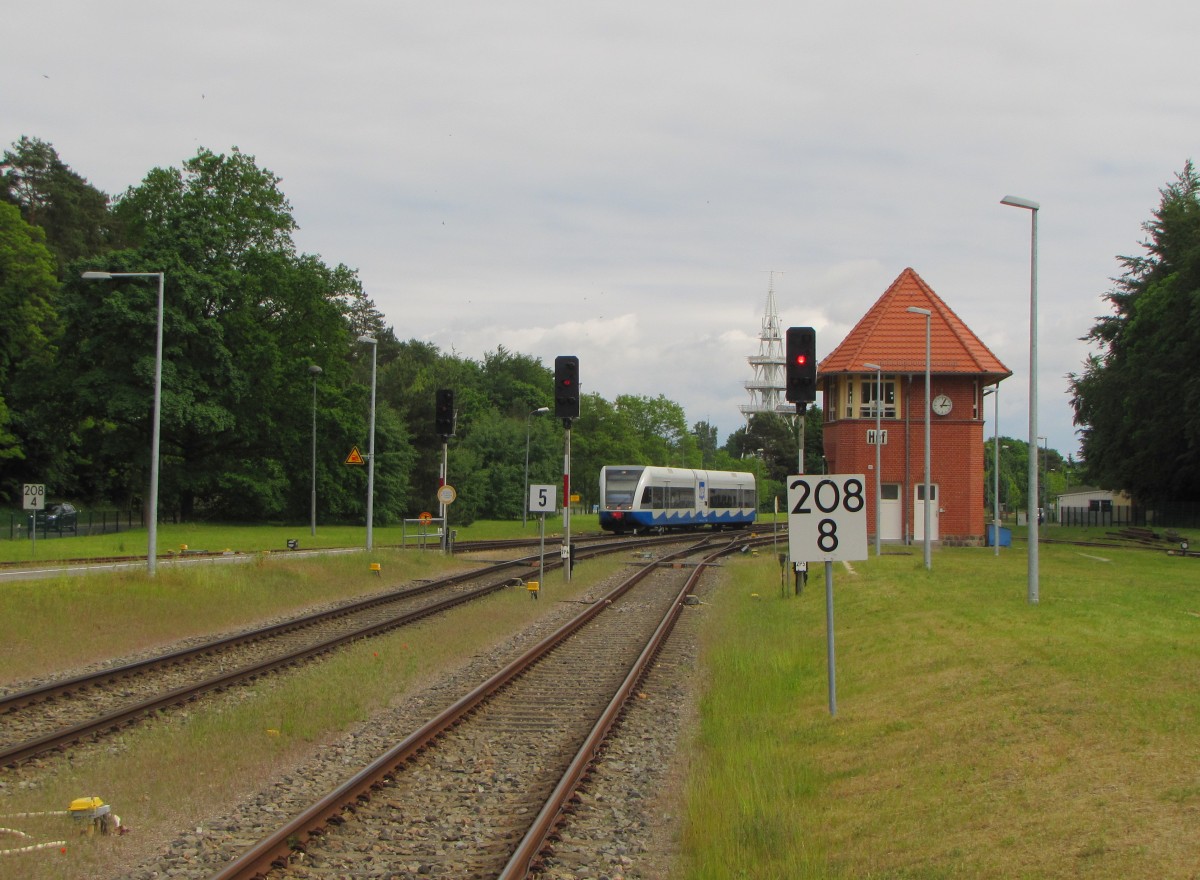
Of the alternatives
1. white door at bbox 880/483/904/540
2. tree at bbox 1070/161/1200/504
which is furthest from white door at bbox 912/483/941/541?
tree at bbox 1070/161/1200/504

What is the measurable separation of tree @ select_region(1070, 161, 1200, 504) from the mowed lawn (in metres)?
41.4

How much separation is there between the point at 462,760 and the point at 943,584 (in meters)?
16.7

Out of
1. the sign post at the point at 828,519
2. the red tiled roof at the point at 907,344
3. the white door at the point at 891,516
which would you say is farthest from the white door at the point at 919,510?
the sign post at the point at 828,519

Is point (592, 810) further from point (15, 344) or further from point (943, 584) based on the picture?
point (15, 344)

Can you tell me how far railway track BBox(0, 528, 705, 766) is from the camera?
11461 millimetres

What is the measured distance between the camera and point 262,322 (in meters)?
58.5

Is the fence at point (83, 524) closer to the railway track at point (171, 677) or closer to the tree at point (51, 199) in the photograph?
the tree at point (51, 199)

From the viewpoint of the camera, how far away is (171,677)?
15.0 metres

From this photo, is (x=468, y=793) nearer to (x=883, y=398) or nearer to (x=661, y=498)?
(x=883, y=398)

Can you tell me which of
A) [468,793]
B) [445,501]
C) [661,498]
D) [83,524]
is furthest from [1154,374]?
[468,793]

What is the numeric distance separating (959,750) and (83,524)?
179 feet

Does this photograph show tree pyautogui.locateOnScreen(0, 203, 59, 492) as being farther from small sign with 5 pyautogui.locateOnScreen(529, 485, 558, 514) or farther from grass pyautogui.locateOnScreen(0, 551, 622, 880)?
small sign with 5 pyautogui.locateOnScreen(529, 485, 558, 514)

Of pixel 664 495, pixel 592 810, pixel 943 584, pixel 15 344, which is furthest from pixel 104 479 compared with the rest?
pixel 592 810

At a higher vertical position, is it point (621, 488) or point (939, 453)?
point (939, 453)
